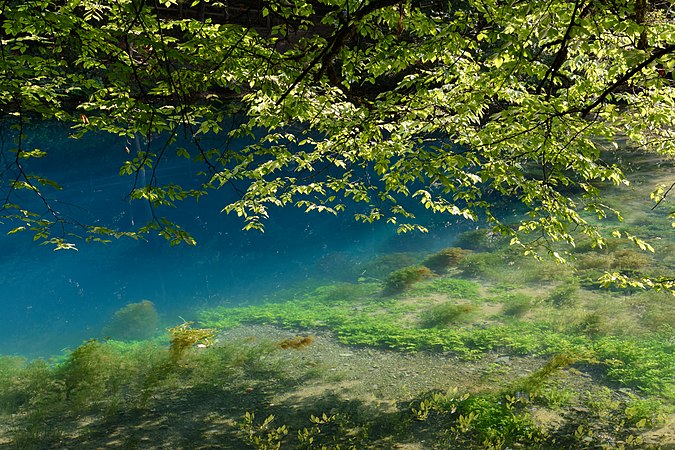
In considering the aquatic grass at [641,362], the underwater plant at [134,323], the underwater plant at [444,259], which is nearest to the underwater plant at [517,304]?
the aquatic grass at [641,362]

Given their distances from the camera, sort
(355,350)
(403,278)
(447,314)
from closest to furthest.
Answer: (355,350)
(447,314)
(403,278)

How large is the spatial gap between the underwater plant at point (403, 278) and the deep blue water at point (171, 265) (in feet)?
3.30

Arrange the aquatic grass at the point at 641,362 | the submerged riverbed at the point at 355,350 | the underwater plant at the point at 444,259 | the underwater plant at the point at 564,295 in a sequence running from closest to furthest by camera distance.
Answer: the submerged riverbed at the point at 355,350 → the aquatic grass at the point at 641,362 → the underwater plant at the point at 564,295 → the underwater plant at the point at 444,259

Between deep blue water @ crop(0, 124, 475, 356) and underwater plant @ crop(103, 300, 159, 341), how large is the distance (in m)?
0.15

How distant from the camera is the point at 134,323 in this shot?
7766 millimetres

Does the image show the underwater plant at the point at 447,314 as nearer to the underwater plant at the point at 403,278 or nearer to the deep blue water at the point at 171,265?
the underwater plant at the point at 403,278

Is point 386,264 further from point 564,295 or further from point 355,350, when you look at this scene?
point 355,350

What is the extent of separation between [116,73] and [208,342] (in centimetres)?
365

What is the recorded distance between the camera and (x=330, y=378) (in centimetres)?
550

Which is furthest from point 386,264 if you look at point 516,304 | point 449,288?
point 516,304

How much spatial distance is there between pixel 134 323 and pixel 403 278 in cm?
392

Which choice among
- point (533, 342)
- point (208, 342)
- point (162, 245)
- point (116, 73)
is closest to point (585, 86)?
point (533, 342)

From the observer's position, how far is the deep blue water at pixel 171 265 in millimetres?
8375

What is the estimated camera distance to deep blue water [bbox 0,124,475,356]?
8375 mm
